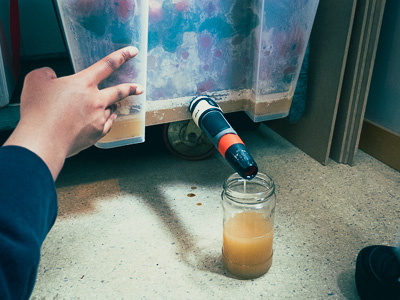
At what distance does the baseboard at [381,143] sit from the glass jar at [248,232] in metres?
0.52

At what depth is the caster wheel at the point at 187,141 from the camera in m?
1.00

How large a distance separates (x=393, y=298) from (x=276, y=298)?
18 cm

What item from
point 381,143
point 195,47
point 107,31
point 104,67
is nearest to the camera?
point 104,67

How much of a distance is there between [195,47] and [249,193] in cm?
34

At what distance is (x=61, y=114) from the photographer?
43cm

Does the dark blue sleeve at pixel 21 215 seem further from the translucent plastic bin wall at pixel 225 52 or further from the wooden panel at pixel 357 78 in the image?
the wooden panel at pixel 357 78

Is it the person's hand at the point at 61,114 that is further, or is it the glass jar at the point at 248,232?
the glass jar at the point at 248,232

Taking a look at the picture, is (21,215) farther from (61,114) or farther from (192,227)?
(192,227)

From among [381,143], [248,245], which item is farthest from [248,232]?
[381,143]

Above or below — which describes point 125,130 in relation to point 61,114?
below

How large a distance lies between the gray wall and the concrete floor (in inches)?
5.1

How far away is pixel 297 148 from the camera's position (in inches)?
43.9

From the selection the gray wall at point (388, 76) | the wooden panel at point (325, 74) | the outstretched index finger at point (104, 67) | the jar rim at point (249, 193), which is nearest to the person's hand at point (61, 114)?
the outstretched index finger at point (104, 67)

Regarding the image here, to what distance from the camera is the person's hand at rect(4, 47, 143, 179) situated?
15.6 inches
